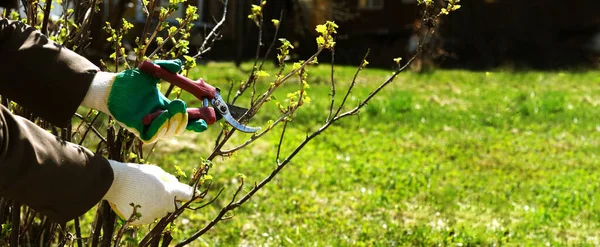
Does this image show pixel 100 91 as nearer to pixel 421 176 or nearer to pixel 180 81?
pixel 180 81

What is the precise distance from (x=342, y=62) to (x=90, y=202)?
17.4m

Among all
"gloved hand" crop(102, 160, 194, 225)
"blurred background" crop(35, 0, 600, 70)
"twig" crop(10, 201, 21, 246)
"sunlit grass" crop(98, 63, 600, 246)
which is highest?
"gloved hand" crop(102, 160, 194, 225)

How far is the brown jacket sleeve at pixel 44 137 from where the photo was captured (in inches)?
63.7

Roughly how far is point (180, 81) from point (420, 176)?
4.38m

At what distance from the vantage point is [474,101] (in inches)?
410

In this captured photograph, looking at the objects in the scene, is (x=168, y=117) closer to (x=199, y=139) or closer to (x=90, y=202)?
(x=90, y=202)

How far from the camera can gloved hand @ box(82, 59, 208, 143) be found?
Answer: 1.78 meters

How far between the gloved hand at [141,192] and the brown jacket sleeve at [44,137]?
4 cm

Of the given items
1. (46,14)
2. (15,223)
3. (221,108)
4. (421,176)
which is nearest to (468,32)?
(421,176)

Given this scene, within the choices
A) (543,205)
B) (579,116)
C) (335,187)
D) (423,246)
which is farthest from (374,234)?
(579,116)

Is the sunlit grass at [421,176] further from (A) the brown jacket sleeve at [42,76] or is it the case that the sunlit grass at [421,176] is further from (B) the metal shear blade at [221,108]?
(A) the brown jacket sleeve at [42,76]

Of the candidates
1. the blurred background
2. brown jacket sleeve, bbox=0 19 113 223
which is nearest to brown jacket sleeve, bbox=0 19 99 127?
brown jacket sleeve, bbox=0 19 113 223

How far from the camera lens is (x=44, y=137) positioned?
168 cm

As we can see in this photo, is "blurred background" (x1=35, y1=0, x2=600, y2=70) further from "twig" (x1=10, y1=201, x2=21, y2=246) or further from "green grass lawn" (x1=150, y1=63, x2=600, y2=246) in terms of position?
"twig" (x1=10, y1=201, x2=21, y2=246)
